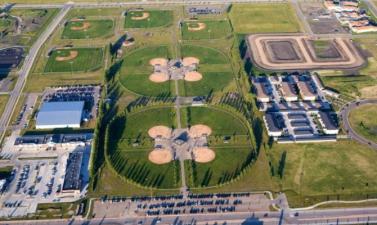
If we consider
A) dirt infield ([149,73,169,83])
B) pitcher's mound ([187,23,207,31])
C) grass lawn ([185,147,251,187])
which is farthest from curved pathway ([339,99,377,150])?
pitcher's mound ([187,23,207,31])

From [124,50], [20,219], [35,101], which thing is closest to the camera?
[20,219]

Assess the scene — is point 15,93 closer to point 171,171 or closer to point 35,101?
point 35,101

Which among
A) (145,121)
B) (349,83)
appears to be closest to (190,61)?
(145,121)

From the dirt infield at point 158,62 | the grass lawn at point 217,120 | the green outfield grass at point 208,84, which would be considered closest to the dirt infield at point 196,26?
the dirt infield at point 158,62

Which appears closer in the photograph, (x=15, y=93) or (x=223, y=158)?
(x=223, y=158)

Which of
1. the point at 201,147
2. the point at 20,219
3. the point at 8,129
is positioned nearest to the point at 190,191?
the point at 201,147

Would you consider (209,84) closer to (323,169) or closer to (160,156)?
(160,156)
